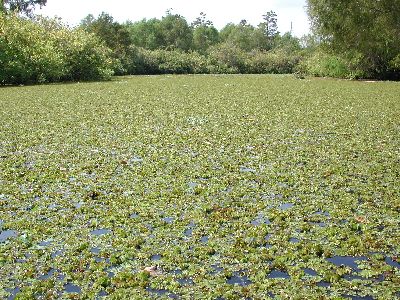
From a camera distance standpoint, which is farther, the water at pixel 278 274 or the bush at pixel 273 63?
the bush at pixel 273 63

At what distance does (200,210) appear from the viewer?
570 centimetres

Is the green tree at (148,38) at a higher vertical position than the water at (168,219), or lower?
higher

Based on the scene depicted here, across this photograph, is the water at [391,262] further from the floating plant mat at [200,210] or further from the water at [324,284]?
the water at [324,284]

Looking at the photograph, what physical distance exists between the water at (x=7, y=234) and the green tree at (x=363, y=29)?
835 inches

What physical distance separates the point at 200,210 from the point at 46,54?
24326 mm

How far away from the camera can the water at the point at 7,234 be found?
4909 millimetres

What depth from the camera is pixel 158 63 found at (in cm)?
4800

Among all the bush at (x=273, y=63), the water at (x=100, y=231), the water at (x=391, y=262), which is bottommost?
the water at (x=391, y=262)

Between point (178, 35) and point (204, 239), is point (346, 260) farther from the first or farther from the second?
point (178, 35)

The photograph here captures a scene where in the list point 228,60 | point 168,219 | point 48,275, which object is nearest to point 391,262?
point 168,219

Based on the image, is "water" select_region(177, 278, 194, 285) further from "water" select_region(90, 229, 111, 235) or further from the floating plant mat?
"water" select_region(90, 229, 111, 235)

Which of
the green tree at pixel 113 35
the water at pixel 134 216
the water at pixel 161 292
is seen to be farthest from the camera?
the green tree at pixel 113 35

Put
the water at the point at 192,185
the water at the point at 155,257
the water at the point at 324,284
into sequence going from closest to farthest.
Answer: the water at the point at 324,284 → the water at the point at 155,257 → the water at the point at 192,185

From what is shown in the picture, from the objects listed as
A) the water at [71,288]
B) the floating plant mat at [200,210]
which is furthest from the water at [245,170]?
the water at [71,288]
